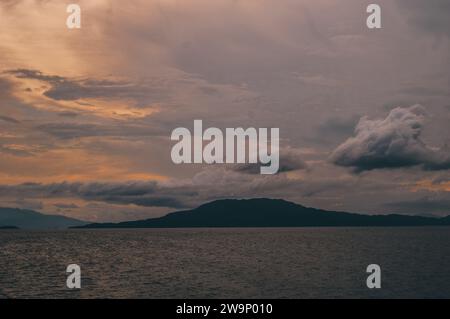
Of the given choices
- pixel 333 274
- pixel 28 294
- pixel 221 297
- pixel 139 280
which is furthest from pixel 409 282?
pixel 28 294

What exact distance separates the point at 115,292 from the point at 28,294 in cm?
1310

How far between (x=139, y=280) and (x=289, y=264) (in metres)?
41.1

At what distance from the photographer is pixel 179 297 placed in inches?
2753

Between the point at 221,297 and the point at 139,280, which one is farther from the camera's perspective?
the point at 139,280

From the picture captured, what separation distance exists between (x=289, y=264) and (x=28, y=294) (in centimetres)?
6119

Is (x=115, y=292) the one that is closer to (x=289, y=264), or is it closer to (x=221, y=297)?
(x=221, y=297)
